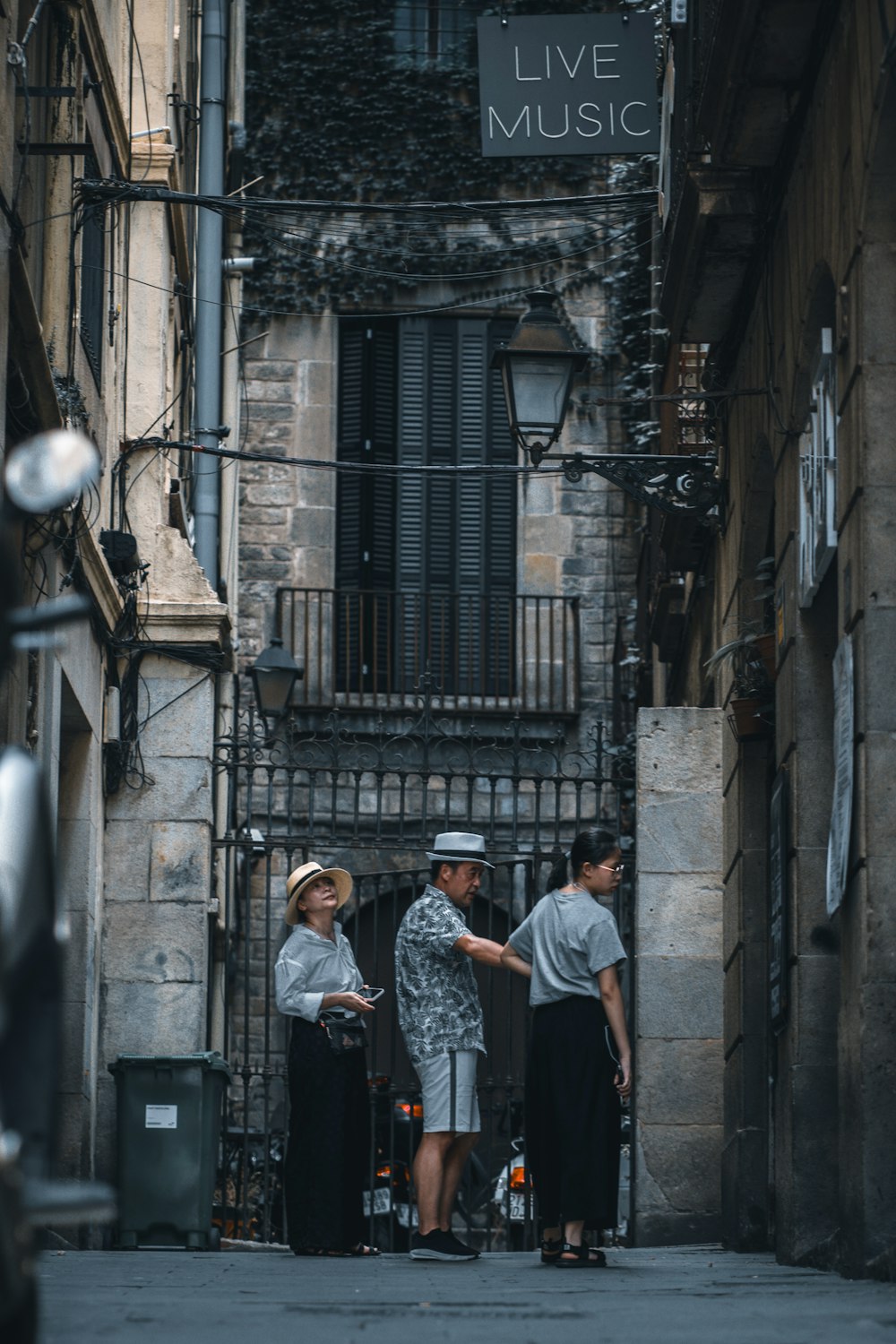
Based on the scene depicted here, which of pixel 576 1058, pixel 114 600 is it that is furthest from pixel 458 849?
pixel 114 600

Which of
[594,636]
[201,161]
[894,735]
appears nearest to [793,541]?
[894,735]

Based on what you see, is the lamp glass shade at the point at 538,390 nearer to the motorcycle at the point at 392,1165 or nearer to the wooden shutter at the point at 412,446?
the motorcycle at the point at 392,1165

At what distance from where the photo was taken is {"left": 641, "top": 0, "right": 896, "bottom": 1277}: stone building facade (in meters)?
7.50

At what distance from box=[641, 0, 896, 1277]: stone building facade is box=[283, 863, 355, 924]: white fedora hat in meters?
1.86

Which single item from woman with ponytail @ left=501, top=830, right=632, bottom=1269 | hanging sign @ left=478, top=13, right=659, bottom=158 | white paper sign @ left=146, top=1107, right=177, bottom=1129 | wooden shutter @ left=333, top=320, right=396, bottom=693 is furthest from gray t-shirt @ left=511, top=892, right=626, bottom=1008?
wooden shutter @ left=333, top=320, right=396, bottom=693

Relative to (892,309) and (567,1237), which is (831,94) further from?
(567,1237)

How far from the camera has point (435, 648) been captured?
76.2 feet

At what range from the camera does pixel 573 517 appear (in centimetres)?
2334

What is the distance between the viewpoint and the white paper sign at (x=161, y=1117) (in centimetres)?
1277

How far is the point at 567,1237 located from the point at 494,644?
47.3 feet

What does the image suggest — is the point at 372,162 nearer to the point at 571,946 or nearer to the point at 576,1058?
the point at 571,946

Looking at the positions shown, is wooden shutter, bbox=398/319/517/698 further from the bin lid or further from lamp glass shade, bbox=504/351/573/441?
lamp glass shade, bbox=504/351/573/441

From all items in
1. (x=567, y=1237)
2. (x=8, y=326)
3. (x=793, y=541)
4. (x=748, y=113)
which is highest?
(x=748, y=113)

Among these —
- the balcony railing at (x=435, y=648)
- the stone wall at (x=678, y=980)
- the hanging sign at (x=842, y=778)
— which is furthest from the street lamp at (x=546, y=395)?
the balcony railing at (x=435, y=648)
